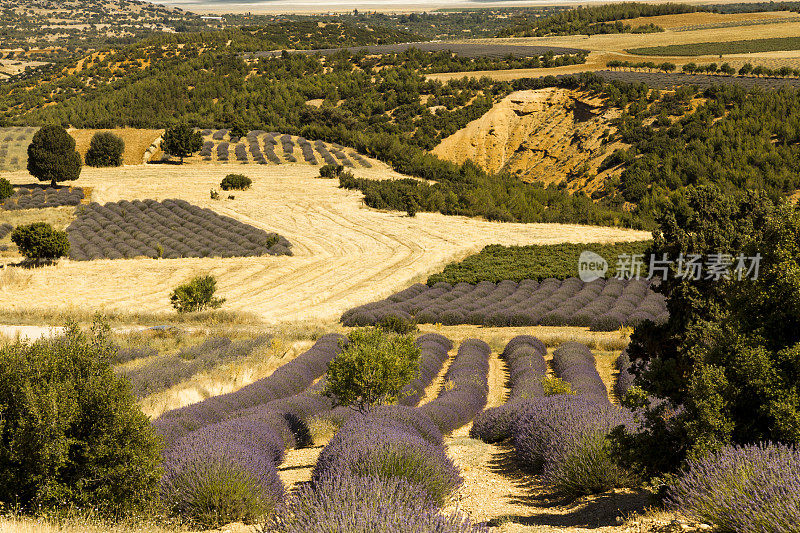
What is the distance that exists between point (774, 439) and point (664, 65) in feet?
341

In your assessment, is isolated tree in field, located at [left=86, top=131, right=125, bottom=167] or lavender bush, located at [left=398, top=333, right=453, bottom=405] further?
isolated tree in field, located at [left=86, top=131, right=125, bottom=167]

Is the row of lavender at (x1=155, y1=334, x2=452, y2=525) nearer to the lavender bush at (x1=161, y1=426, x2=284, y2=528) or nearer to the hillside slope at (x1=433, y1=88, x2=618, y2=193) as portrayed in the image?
the lavender bush at (x1=161, y1=426, x2=284, y2=528)

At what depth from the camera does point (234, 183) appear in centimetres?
6625

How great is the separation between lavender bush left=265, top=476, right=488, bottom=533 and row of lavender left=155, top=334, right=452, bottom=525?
5.67 ft

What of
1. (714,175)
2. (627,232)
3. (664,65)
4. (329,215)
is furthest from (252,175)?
(664,65)

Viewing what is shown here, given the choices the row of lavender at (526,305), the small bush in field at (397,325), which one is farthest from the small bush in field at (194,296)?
the small bush in field at (397,325)

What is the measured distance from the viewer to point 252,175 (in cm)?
7181

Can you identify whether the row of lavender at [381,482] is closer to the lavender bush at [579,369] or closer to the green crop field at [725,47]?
the lavender bush at [579,369]

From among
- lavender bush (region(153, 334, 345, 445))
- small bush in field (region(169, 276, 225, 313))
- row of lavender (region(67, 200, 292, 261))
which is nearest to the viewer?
lavender bush (region(153, 334, 345, 445))

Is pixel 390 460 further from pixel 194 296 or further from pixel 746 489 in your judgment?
pixel 194 296

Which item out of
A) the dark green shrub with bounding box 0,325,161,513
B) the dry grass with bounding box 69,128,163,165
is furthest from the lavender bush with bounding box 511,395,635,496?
the dry grass with bounding box 69,128,163,165

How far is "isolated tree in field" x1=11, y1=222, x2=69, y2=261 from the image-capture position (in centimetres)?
4219

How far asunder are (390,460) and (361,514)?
265 centimetres

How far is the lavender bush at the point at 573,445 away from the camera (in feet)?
32.0
